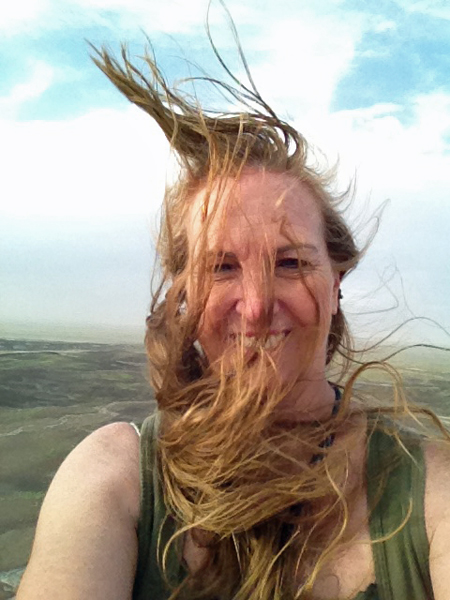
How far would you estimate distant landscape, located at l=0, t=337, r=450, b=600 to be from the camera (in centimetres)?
175

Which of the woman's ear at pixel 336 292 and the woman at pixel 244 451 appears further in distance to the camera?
the woman's ear at pixel 336 292

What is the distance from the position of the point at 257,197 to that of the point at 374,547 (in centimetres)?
74

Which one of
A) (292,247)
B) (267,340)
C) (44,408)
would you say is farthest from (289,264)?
(44,408)

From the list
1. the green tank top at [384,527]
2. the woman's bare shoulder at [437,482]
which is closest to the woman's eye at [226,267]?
the green tank top at [384,527]

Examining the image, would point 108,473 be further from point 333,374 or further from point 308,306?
point 333,374

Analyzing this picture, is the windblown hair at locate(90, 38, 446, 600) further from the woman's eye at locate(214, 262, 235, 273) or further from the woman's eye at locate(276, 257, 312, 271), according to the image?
the woman's eye at locate(276, 257, 312, 271)

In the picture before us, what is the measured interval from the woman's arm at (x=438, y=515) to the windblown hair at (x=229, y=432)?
0.51ft

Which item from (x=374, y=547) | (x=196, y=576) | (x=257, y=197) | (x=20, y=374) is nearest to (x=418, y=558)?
(x=374, y=547)

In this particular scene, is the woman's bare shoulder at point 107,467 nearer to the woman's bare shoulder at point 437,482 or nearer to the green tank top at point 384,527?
the green tank top at point 384,527

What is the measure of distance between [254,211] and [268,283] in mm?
169

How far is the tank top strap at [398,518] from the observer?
96 centimetres

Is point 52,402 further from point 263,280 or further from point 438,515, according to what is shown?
point 438,515

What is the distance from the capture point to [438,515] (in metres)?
0.98

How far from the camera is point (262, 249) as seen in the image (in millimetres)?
1127
